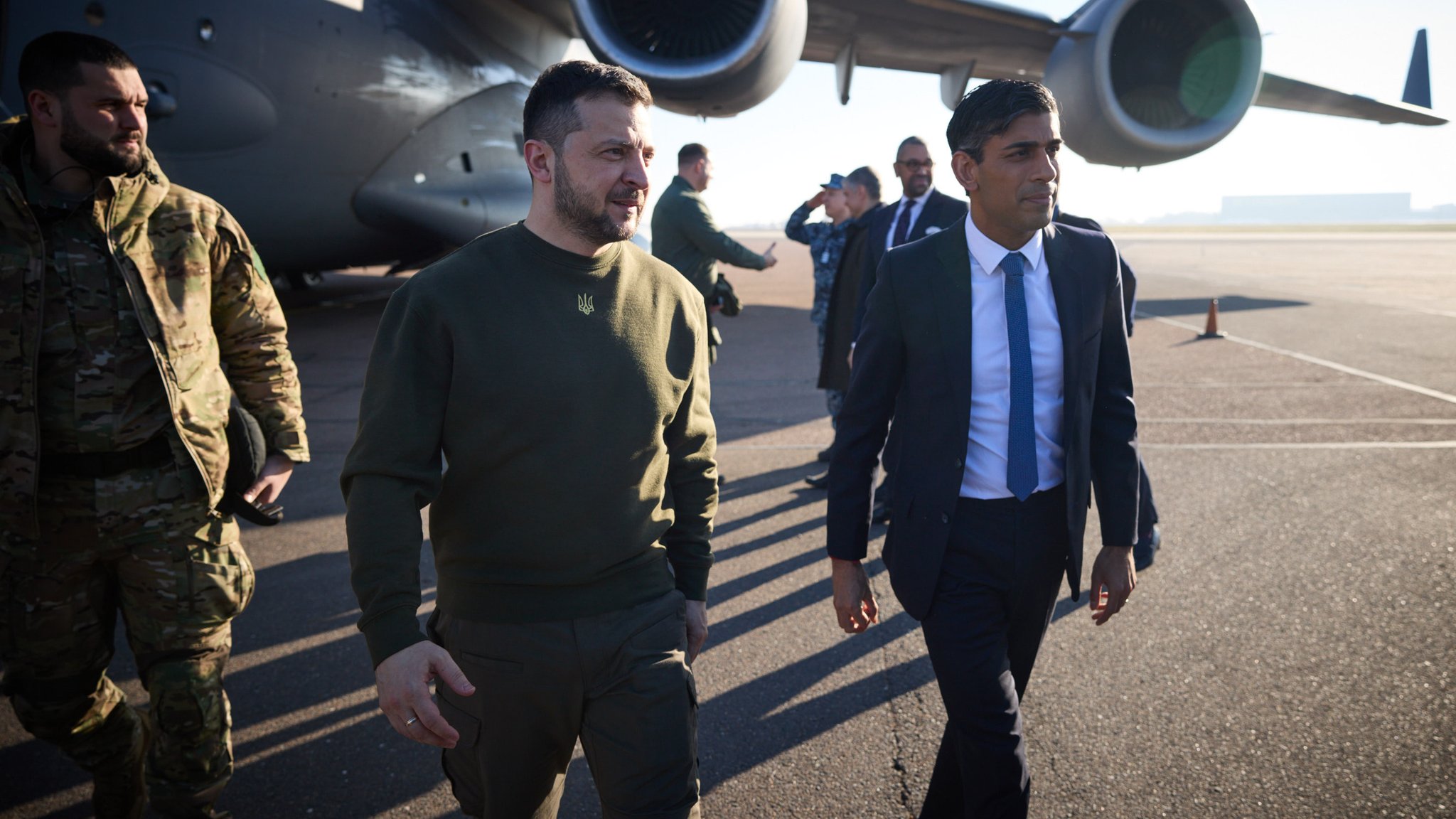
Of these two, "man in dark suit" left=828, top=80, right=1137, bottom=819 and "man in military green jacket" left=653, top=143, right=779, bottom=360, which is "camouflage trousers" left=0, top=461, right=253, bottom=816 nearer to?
"man in dark suit" left=828, top=80, right=1137, bottom=819

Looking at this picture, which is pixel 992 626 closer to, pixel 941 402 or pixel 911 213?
pixel 941 402

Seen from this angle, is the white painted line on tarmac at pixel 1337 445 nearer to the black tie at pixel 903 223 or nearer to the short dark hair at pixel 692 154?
the black tie at pixel 903 223

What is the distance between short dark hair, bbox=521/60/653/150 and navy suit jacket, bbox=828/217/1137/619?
79 cm

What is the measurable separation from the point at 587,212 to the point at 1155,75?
8049 millimetres

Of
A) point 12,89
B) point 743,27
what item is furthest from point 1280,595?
point 12,89

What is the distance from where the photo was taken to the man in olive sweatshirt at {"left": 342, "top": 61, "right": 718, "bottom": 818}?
1.52m

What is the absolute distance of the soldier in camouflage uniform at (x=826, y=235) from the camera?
5.00m

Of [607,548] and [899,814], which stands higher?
[607,548]

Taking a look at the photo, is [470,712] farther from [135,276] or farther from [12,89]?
[12,89]

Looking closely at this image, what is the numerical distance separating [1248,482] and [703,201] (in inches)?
142

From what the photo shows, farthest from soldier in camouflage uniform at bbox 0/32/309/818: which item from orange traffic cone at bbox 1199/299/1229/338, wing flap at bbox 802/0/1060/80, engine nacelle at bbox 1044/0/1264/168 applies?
orange traffic cone at bbox 1199/299/1229/338

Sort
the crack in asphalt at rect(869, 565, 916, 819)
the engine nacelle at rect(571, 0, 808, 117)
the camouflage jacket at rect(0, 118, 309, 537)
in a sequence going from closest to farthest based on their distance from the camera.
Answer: the camouflage jacket at rect(0, 118, 309, 537) → the crack in asphalt at rect(869, 565, 916, 819) → the engine nacelle at rect(571, 0, 808, 117)

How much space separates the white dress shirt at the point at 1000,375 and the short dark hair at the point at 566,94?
36.3 inches

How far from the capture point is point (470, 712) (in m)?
1.56
